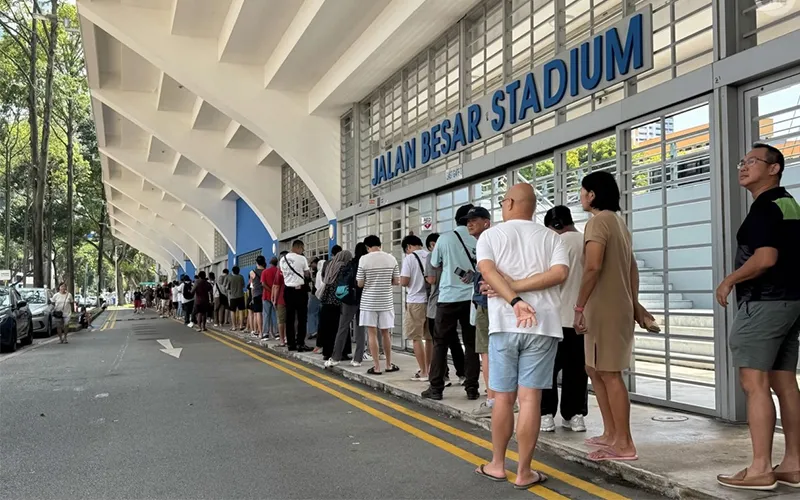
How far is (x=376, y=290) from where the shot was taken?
338 inches

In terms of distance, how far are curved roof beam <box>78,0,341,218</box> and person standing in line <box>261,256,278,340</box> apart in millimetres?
2464

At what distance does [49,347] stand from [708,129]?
14.8 metres

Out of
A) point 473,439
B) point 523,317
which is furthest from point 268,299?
point 523,317

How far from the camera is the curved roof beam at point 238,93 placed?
40.5 ft

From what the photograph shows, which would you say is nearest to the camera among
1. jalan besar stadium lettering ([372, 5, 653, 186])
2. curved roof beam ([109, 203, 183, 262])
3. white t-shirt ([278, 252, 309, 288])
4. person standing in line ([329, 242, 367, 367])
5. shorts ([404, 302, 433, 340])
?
jalan besar stadium lettering ([372, 5, 653, 186])

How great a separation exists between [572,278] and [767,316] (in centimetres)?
145

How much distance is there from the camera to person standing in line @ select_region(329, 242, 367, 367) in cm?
895

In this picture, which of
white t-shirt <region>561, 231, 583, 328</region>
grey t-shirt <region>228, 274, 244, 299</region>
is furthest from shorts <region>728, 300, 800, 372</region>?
grey t-shirt <region>228, 274, 244, 299</region>

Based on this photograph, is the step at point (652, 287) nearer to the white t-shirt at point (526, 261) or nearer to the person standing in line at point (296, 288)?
the white t-shirt at point (526, 261)

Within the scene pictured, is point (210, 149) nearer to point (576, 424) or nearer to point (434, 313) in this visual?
point (434, 313)

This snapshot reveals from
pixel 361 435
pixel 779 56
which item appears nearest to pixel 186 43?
pixel 361 435

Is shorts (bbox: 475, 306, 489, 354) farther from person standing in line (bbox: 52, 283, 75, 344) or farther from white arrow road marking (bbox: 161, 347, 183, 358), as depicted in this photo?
person standing in line (bbox: 52, 283, 75, 344)

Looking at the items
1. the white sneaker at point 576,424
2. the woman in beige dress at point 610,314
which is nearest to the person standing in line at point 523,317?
the woman in beige dress at point 610,314

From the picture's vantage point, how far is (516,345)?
4047mm
